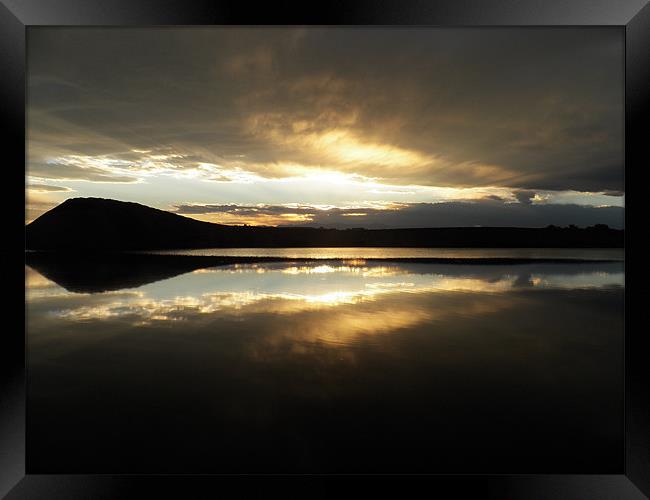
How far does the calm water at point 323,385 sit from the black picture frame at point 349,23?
0.18 meters

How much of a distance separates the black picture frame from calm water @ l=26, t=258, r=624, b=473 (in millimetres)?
176

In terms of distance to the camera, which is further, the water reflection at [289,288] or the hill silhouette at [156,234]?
the hill silhouette at [156,234]

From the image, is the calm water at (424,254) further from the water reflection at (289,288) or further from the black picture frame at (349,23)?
the black picture frame at (349,23)

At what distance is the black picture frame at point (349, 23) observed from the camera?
165 centimetres

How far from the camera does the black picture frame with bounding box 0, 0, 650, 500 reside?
1654 mm

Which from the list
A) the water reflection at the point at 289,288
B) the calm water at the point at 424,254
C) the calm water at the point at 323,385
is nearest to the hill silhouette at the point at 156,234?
the calm water at the point at 424,254

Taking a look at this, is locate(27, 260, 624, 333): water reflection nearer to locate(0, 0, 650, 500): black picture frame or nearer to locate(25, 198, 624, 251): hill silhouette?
locate(0, 0, 650, 500): black picture frame


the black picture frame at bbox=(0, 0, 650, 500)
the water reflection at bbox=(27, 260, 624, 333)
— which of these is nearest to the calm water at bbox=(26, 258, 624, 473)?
the water reflection at bbox=(27, 260, 624, 333)

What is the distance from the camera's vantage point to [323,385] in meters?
2.48

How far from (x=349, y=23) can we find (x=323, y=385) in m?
2.15

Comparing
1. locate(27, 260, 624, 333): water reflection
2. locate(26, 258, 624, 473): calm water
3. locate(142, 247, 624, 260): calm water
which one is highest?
locate(142, 247, 624, 260): calm water

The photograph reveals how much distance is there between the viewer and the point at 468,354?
2.98 metres

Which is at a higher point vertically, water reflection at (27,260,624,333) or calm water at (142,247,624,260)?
calm water at (142,247,624,260)
